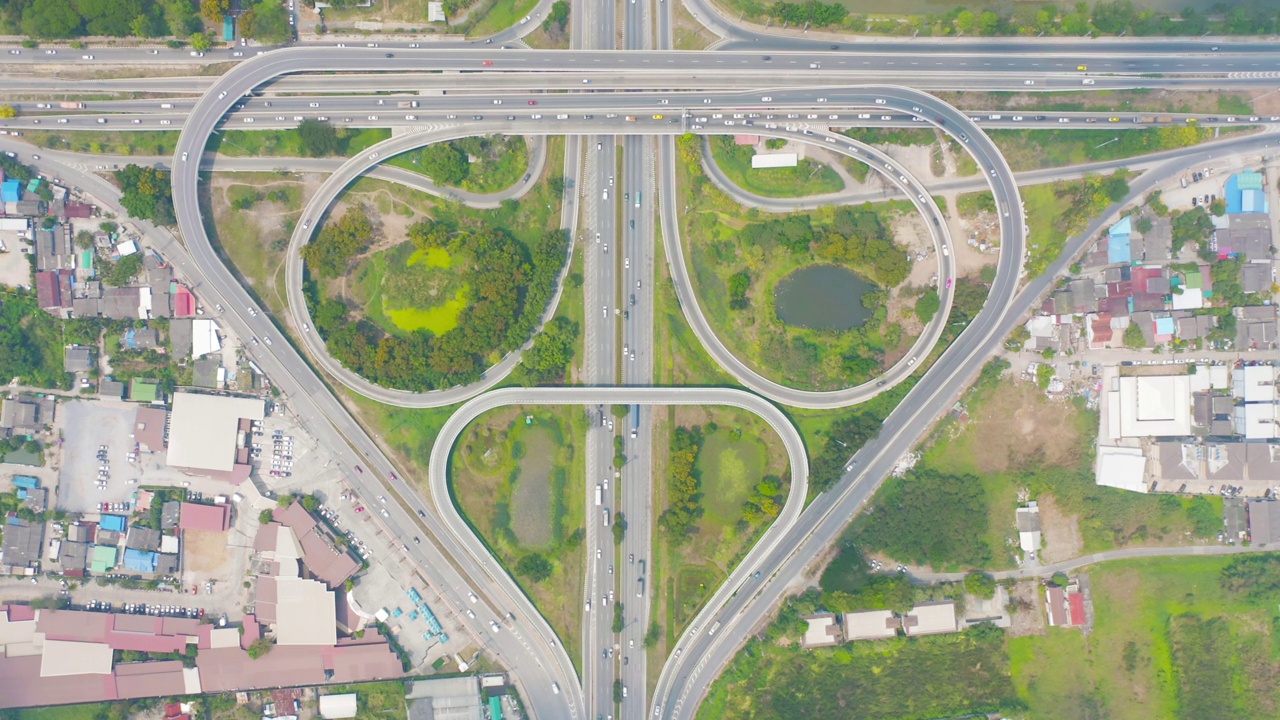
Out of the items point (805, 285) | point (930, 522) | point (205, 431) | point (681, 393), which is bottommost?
point (930, 522)

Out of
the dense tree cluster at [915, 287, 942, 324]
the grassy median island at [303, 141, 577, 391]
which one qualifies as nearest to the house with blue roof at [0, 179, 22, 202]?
the grassy median island at [303, 141, 577, 391]

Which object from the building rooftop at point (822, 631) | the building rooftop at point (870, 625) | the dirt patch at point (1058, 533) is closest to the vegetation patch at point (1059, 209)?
the dirt patch at point (1058, 533)

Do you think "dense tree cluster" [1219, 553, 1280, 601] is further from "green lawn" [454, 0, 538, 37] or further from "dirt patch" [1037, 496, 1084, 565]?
"green lawn" [454, 0, 538, 37]

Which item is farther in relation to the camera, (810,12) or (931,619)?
(931,619)

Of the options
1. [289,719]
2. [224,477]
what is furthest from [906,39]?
[289,719]

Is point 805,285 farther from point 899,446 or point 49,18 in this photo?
point 49,18

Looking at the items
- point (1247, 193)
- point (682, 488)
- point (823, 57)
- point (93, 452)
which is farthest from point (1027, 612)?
point (93, 452)

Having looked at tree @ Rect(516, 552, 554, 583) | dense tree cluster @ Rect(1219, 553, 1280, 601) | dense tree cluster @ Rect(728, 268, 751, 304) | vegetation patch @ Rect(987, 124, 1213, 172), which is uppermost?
vegetation patch @ Rect(987, 124, 1213, 172)
